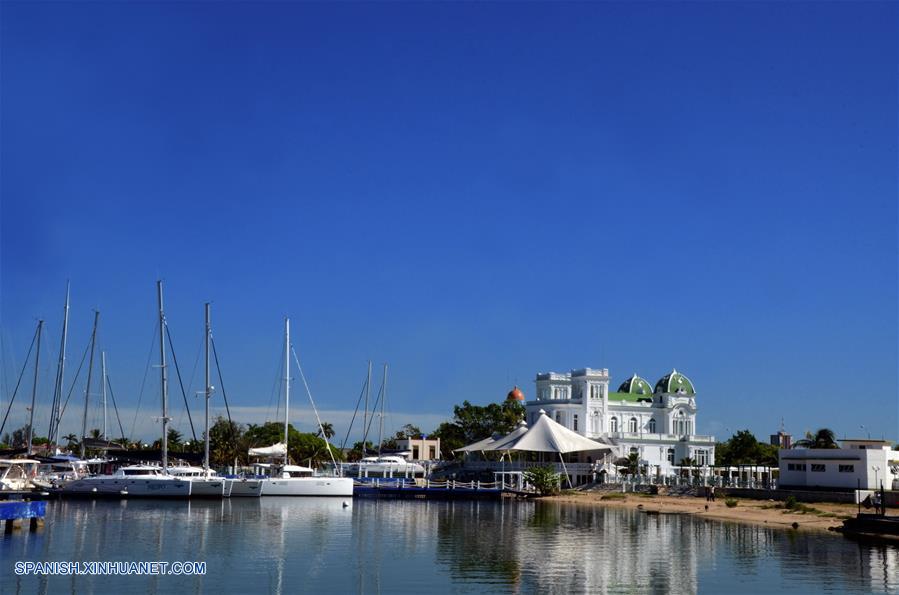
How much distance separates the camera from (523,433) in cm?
9956

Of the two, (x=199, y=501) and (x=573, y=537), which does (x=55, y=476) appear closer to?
(x=199, y=501)

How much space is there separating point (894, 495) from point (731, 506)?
36.4ft

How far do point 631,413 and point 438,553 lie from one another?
259 ft

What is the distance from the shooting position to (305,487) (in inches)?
2992

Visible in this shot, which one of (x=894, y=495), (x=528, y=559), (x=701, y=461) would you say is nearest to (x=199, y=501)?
(x=528, y=559)

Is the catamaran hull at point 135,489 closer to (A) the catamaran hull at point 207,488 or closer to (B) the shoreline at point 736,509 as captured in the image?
(A) the catamaran hull at point 207,488

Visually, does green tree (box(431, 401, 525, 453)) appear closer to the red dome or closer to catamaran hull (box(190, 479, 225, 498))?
the red dome

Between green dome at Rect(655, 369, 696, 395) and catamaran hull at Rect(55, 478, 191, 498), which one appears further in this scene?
green dome at Rect(655, 369, 696, 395)

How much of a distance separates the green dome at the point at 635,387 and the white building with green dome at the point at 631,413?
105 centimetres

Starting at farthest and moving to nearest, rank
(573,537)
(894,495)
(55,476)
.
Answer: (55,476) < (894,495) < (573,537)

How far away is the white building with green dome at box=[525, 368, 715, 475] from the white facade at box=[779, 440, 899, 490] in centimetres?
2903

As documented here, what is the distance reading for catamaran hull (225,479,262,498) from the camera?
73688 millimetres

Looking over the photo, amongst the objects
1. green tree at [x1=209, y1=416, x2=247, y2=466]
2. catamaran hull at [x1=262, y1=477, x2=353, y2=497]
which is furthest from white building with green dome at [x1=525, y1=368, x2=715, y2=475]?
catamaran hull at [x1=262, y1=477, x2=353, y2=497]

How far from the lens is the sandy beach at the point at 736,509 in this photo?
5988 cm
